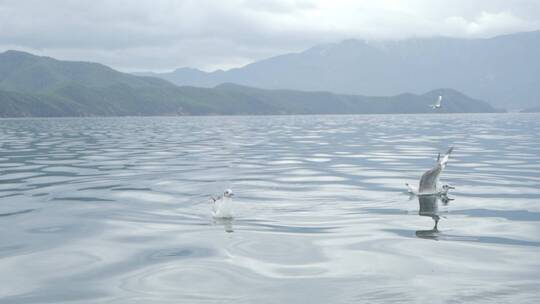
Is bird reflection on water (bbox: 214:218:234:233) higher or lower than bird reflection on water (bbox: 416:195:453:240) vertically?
lower

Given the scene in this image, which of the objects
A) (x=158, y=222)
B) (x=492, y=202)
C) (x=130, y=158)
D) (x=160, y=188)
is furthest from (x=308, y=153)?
(x=158, y=222)

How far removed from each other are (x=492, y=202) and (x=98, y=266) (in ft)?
52.2

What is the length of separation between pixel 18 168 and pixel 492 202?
2884 cm

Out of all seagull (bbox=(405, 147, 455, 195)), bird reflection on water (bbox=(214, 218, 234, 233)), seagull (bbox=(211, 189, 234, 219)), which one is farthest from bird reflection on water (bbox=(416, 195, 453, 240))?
seagull (bbox=(211, 189, 234, 219))

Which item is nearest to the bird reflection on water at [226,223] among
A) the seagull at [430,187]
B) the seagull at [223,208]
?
the seagull at [223,208]

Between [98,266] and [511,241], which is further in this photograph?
[511,241]

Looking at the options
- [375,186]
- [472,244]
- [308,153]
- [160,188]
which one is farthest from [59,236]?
[308,153]

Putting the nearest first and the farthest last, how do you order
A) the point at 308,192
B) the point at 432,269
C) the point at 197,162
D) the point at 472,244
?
1. the point at 432,269
2. the point at 472,244
3. the point at 308,192
4. the point at 197,162

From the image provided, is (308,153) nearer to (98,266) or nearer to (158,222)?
(158,222)

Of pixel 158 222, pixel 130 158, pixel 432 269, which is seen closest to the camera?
pixel 432 269

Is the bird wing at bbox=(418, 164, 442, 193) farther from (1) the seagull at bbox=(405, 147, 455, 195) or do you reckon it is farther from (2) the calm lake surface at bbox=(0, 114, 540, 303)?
(2) the calm lake surface at bbox=(0, 114, 540, 303)

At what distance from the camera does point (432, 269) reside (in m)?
12.9

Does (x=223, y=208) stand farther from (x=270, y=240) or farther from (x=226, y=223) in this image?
(x=270, y=240)

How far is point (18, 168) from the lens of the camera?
35969 millimetres
